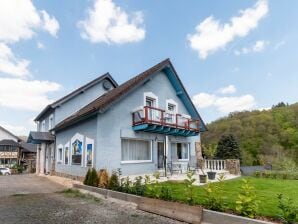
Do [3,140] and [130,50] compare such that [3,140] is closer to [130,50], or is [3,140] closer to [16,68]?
[16,68]

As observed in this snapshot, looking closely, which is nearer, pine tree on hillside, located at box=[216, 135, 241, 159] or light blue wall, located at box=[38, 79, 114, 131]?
light blue wall, located at box=[38, 79, 114, 131]

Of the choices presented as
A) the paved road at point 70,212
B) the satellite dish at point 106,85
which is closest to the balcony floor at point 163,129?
the paved road at point 70,212

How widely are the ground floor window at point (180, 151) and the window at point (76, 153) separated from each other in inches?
245

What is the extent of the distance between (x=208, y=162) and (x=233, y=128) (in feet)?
77.5

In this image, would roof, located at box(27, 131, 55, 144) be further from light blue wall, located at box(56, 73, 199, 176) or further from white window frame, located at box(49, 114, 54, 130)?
light blue wall, located at box(56, 73, 199, 176)

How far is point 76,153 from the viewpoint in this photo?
15633 mm

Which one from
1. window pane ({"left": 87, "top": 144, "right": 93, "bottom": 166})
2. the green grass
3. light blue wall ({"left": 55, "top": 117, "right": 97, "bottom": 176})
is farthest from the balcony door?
the green grass

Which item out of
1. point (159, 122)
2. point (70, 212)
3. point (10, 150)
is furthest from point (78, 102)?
point (10, 150)

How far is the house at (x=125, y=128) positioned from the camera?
13.8 m

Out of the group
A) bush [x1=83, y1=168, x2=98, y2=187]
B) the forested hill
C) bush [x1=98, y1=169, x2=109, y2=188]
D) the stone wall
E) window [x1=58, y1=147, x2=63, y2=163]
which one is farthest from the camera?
the forested hill

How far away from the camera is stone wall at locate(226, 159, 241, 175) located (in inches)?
642

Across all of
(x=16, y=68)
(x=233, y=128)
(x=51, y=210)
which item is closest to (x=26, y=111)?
(x=16, y=68)

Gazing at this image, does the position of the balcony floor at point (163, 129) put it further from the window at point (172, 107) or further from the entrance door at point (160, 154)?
the window at point (172, 107)

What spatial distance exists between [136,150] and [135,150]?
78 millimetres
